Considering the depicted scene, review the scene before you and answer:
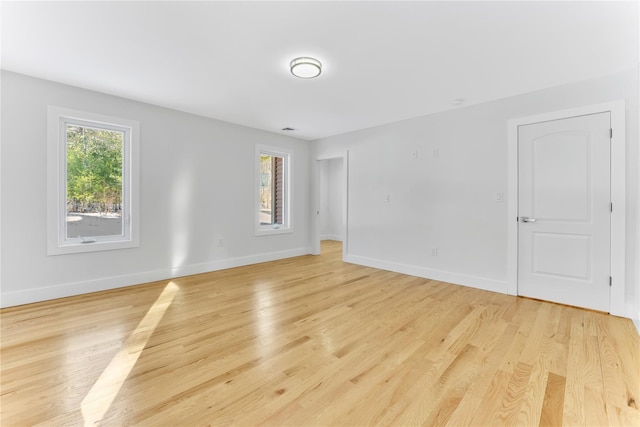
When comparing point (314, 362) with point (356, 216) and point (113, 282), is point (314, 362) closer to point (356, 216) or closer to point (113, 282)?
point (113, 282)

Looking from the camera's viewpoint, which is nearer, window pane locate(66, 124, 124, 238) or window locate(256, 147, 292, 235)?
window pane locate(66, 124, 124, 238)

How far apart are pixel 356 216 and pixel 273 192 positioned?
1844 mm

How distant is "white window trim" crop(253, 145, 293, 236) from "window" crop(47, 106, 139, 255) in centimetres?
194

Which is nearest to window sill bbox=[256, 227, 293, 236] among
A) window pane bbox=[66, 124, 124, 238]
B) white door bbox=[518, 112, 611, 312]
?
window pane bbox=[66, 124, 124, 238]

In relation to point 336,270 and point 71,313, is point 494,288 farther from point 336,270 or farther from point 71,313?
point 71,313

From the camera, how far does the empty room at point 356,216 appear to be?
1.79 meters

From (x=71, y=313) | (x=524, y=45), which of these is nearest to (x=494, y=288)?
(x=524, y=45)

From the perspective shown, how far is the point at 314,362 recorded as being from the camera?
2.04 m

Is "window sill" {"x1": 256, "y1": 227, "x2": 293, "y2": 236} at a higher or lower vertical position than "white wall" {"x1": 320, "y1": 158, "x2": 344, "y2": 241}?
lower

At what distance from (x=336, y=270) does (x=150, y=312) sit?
9.07ft

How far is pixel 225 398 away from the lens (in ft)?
5.46

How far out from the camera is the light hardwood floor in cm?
156

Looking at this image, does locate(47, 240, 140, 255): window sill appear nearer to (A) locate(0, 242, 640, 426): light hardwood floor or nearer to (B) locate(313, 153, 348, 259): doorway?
(A) locate(0, 242, 640, 426): light hardwood floor

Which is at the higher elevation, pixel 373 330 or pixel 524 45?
pixel 524 45
